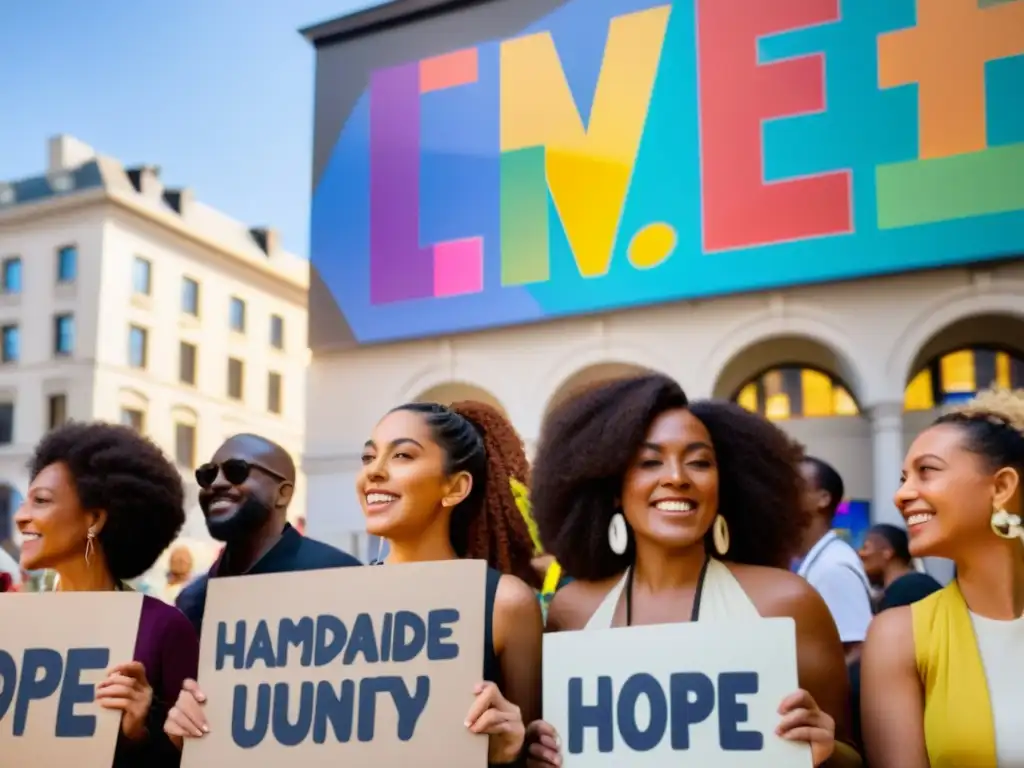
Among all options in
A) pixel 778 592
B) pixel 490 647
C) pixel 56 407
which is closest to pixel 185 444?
pixel 56 407

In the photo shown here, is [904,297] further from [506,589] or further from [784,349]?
[506,589]

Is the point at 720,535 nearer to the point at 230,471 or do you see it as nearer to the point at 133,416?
the point at 230,471

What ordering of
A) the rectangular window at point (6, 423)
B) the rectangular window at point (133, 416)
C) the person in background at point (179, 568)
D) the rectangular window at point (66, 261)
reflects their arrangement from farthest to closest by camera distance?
1. the rectangular window at point (6, 423)
2. the rectangular window at point (66, 261)
3. the rectangular window at point (133, 416)
4. the person in background at point (179, 568)

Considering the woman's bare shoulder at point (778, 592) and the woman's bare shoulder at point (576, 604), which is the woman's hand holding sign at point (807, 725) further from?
the woman's bare shoulder at point (576, 604)

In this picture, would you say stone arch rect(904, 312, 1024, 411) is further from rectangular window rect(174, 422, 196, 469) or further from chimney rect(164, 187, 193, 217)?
chimney rect(164, 187, 193, 217)

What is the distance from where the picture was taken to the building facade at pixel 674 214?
1262 centimetres

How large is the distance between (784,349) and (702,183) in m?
2.78

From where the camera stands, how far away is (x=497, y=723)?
7.58 feet

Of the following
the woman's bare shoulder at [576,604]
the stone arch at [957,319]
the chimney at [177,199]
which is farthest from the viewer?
the chimney at [177,199]

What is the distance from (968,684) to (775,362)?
13334 millimetres

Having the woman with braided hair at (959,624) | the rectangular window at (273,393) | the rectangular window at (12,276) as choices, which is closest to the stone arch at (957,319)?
→ the woman with braided hair at (959,624)

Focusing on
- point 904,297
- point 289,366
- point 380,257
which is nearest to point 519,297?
point 380,257

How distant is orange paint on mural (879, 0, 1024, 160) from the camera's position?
1230cm

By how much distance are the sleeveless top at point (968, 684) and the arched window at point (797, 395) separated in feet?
41.7
